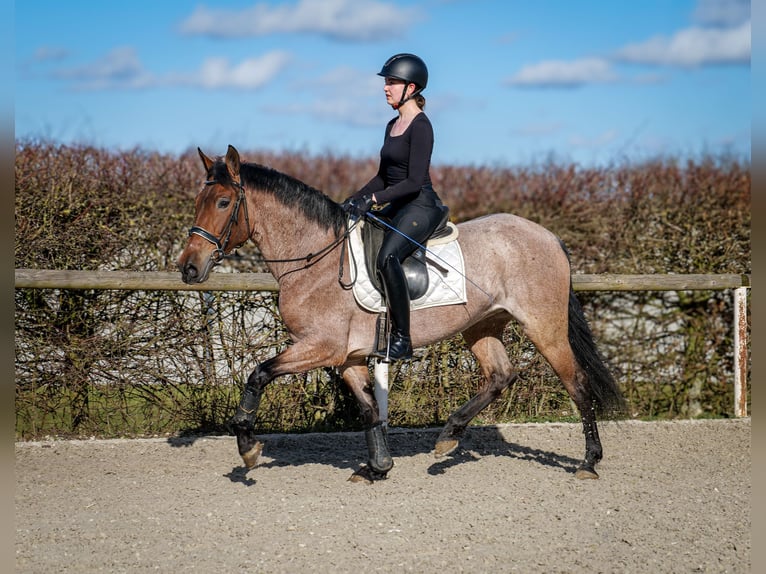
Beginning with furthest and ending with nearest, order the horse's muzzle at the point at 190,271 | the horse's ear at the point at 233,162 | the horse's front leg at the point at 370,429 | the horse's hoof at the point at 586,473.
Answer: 1. the horse's hoof at the point at 586,473
2. the horse's front leg at the point at 370,429
3. the horse's ear at the point at 233,162
4. the horse's muzzle at the point at 190,271

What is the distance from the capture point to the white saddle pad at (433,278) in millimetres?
5777

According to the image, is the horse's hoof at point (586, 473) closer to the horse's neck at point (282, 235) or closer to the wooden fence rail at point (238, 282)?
the wooden fence rail at point (238, 282)

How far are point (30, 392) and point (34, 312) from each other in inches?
27.6

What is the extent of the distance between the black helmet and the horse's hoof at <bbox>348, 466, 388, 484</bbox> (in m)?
2.80

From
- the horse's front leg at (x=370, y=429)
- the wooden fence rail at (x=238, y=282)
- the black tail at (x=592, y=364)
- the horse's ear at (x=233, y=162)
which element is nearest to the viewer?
the horse's ear at (x=233, y=162)

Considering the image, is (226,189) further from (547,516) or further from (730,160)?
(730,160)

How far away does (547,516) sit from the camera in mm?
5195

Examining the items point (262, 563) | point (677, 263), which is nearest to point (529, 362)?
point (677, 263)

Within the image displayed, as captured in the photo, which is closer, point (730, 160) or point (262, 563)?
point (262, 563)

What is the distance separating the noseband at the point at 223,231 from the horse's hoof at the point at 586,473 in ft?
9.91

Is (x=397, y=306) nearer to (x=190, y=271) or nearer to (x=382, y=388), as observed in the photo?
(x=190, y=271)

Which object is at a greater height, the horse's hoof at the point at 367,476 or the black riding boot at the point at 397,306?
the black riding boot at the point at 397,306

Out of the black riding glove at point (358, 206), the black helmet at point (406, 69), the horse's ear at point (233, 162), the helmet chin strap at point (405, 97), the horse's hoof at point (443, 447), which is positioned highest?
the black helmet at point (406, 69)

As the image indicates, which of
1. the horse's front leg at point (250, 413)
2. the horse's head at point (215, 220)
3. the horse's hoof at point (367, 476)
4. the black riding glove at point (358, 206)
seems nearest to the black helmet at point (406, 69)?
the black riding glove at point (358, 206)
